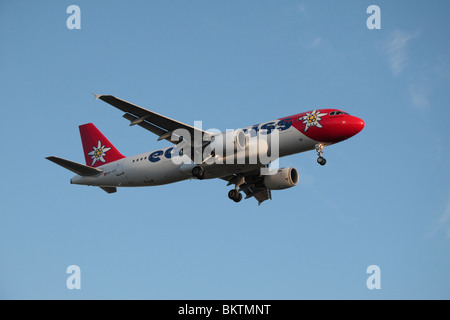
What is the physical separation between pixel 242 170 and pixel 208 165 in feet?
9.28

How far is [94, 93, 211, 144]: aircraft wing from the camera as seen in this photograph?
39584 mm

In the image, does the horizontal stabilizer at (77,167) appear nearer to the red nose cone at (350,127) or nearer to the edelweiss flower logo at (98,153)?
the edelweiss flower logo at (98,153)

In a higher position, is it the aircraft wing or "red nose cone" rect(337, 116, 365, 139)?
the aircraft wing

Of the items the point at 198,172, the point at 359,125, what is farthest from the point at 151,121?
the point at 359,125

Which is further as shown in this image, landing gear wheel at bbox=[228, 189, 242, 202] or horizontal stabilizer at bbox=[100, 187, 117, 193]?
horizontal stabilizer at bbox=[100, 187, 117, 193]

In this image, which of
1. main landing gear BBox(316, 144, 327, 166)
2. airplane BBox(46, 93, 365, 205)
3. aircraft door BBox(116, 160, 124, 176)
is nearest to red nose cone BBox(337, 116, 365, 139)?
airplane BBox(46, 93, 365, 205)

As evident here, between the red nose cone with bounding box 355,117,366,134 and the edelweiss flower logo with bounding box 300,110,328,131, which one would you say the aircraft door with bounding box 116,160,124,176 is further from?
the red nose cone with bounding box 355,117,366,134

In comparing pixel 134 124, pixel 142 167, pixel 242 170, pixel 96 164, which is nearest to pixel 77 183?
pixel 96 164

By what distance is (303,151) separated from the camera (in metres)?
41.7

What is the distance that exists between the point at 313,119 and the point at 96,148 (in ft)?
A: 62.4

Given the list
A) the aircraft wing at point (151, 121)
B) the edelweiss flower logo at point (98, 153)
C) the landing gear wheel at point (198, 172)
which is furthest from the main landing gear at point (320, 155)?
the edelweiss flower logo at point (98, 153)

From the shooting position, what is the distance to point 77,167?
46875 mm
